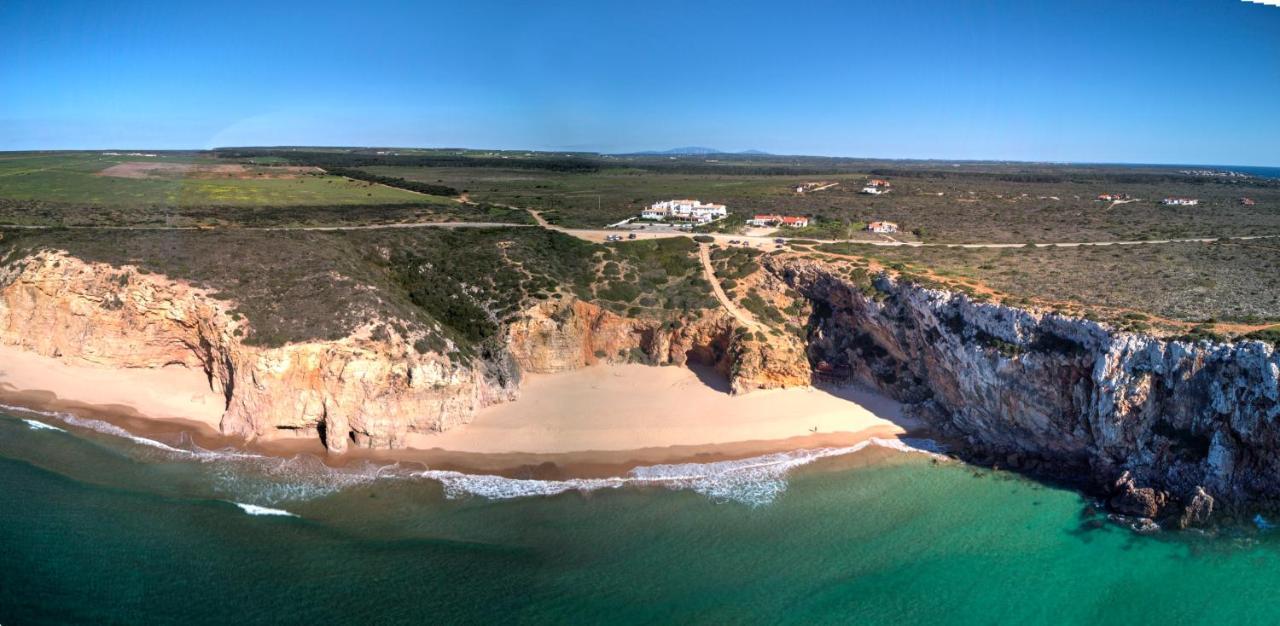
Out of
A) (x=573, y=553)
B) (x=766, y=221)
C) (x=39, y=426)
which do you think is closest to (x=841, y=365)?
(x=573, y=553)

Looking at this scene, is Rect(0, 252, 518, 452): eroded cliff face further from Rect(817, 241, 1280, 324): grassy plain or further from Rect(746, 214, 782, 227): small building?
Rect(746, 214, 782, 227): small building

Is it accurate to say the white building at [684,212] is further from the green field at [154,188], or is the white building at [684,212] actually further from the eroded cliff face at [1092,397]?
the eroded cliff face at [1092,397]

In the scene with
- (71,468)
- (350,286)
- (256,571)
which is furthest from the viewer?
(350,286)

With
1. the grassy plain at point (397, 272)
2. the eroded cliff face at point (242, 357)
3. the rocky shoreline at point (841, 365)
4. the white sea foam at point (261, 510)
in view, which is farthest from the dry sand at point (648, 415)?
the white sea foam at point (261, 510)

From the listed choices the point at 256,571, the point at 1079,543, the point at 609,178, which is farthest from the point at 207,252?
the point at 609,178

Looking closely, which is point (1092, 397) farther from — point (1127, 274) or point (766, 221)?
point (766, 221)

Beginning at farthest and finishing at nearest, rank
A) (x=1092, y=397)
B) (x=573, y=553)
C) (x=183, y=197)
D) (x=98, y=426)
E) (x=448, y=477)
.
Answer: (x=183, y=197) < (x=98, y=426) < (x=448, y=477) < (x=1092, y=397) < (x=573, y=553)

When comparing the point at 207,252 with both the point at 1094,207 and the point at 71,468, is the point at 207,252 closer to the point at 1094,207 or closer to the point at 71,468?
the point at 71,468
